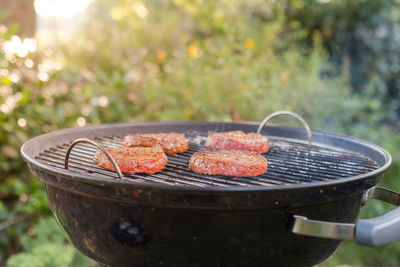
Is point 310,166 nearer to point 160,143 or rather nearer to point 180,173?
point 180,173

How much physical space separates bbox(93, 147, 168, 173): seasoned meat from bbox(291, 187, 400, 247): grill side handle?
68 cm

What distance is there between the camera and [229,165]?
Answer: 1.80m

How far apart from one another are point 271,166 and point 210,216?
2.28ft

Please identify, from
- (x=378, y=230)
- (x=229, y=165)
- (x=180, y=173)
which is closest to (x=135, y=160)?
(x=180, y=173)

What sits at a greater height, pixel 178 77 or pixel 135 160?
pixel 135 160

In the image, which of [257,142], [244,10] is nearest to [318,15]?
[244,10]

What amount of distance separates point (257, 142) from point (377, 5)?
6.52 m

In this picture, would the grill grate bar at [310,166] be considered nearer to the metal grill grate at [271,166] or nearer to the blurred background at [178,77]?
the metal grill grate at [271,166]

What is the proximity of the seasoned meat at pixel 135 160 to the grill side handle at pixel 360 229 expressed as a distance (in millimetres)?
680

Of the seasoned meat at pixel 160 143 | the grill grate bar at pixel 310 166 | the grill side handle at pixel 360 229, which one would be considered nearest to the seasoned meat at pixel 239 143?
the grill grate bar at pixel 310 166

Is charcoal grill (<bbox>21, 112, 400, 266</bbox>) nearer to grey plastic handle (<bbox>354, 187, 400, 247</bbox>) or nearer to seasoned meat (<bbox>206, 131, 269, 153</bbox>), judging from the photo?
grey plastic handle (<bbox>354, 187, 400, 247</bbox>)

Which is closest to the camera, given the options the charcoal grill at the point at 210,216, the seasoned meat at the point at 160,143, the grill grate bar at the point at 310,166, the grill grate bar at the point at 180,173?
the charcoal grill at the point at 210,216

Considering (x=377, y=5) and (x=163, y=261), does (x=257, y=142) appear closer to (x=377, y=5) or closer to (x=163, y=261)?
(x=163, y=261)

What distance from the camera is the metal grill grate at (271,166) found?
5.85ft
